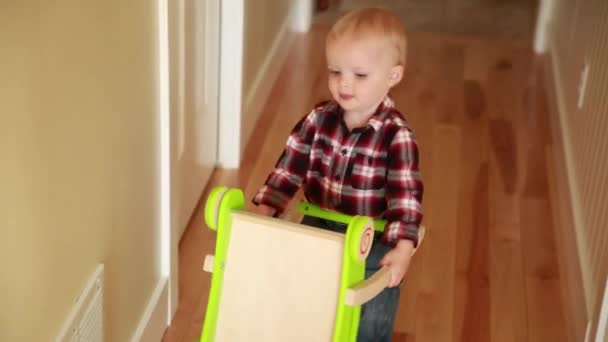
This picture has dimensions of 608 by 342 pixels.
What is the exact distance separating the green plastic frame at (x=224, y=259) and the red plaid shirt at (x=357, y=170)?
167 millimetres

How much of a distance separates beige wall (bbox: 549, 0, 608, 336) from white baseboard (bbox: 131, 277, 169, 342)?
0.98 m

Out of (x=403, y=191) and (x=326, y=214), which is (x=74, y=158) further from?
(x=403, y=191)

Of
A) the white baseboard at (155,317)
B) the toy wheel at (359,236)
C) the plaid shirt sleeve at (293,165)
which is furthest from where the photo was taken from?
the white baseboard at (155,317)

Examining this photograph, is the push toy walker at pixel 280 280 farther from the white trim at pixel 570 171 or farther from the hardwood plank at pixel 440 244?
the white trim at pixel 570 171

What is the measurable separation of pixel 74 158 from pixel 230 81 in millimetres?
1414

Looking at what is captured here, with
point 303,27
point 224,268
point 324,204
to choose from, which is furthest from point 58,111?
point 303,27

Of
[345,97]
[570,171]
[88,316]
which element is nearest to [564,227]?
[570,171]

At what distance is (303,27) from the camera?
4.09 metres

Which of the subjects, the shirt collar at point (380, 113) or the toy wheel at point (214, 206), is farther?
the shirt collar at point (380, 113)

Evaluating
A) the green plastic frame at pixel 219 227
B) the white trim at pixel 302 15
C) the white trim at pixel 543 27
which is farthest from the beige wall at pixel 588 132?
the white trim at pixel 302 15

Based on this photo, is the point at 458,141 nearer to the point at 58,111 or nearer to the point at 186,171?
the point at 186,171

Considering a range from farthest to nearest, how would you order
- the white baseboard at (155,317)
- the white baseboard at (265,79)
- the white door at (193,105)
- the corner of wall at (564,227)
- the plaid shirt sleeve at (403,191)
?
the white baseboard at (265,79), the corner of wall at (564,227), the white door at (193,105), the white baseboard at (155,317), the plaid shirt sleeve at (403,191)

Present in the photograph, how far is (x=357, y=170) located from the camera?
5.54 ft

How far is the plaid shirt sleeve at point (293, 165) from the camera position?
1728mm
